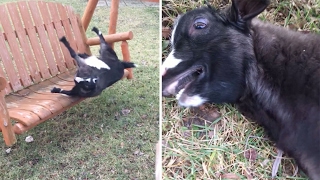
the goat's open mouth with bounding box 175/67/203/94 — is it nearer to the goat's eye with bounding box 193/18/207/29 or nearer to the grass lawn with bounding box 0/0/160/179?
the goat's eye with bounding box 193/18/207/29

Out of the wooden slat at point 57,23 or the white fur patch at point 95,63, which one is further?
the wooden slat at point 57,23

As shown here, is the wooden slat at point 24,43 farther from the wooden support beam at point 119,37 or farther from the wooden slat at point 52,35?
the wooden support beam at point 119,37

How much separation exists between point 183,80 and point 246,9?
0.50 m

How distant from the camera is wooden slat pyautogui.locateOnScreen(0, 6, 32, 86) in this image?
147 inches

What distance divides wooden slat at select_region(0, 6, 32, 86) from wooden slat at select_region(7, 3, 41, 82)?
6 centimetres

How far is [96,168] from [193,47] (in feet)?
5.21

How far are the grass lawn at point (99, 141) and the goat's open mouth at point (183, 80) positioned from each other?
3.98 ft

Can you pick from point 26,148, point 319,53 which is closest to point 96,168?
point 26,148

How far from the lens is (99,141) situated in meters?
3.63

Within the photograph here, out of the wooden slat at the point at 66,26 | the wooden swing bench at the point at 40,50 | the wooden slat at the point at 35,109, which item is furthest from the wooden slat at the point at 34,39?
the wooden slat at the point at 35,109

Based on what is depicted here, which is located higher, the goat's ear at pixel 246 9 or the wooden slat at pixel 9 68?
the goat's ear at pixel 246 9

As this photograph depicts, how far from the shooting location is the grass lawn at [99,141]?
327 centimetres

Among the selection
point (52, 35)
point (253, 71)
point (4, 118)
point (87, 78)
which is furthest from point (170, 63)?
point (52, 35)

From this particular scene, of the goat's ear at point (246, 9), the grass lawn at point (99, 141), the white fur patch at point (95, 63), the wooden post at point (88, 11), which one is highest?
the goat's ear at point (246, 9)
